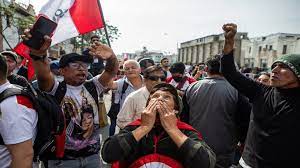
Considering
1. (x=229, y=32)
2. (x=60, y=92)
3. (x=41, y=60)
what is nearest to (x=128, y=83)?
(x=60, y=92)

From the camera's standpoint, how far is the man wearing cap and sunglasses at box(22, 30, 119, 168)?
9.39 feet

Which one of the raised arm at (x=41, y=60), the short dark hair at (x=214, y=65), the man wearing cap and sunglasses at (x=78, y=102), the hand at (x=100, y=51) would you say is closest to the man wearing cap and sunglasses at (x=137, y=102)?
the man wearing cap and sunglasses at (x=78, y=102)

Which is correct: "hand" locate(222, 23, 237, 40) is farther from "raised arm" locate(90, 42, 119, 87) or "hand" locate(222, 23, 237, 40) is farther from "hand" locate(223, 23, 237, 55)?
"raised arm" locate(90, 42, 119, 87)

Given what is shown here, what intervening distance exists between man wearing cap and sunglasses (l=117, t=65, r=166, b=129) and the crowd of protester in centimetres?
1

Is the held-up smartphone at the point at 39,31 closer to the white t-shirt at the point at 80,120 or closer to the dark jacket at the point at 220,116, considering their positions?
the white t-shirt at the point at 80,120

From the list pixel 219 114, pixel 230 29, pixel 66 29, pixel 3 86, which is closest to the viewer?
pixel 3 86

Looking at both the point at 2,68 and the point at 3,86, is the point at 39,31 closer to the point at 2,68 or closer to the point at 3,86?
the point at 2,68

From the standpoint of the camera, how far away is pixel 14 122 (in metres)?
1.88

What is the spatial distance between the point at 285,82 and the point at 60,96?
7.14 feet

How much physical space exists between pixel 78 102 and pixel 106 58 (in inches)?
20.8

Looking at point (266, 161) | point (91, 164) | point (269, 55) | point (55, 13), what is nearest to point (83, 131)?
point (91, 164)

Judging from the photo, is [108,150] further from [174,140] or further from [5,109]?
[5,109]

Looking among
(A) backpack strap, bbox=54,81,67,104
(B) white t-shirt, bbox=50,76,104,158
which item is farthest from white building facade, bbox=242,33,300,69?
(A) backpack strap, bbox=54,81,67,104

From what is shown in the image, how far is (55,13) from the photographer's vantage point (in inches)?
178
